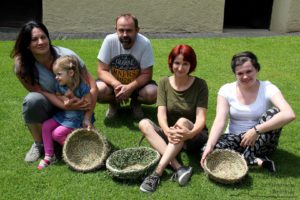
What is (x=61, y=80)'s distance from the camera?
4035mm

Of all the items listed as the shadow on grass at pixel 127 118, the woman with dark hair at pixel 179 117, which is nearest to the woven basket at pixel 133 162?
the woman with dark hair at pixel 179 117

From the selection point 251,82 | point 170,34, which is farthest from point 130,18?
point 170,34

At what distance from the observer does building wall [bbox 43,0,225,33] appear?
10.2m

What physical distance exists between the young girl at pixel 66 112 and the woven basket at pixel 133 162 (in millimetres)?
411

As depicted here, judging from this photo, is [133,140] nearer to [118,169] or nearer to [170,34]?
[118,169]

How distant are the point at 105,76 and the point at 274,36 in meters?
6.28

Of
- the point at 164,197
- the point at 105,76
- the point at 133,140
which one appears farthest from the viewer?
the point at 105,76

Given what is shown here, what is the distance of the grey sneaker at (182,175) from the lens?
145 inches

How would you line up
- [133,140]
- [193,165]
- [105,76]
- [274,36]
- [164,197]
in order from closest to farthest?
[164,197] → [193,165] → [133,140] → [105,76] → [274,36]

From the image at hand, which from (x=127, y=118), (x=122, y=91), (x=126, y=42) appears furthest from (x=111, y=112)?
(x=126, y=42)

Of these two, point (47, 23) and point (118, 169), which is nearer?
point (118, 169)

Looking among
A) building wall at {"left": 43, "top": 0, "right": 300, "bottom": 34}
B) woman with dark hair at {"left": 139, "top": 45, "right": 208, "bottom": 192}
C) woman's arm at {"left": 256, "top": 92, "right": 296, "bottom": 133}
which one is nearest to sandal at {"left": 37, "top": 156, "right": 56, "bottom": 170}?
woman with dark hair at {"left": 139, "top": 45, "right": 208, "bottom": 192}

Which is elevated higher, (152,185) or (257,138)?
(257,138)

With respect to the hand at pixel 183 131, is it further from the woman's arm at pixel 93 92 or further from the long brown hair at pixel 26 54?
the long brown hair at pixel 26 54
